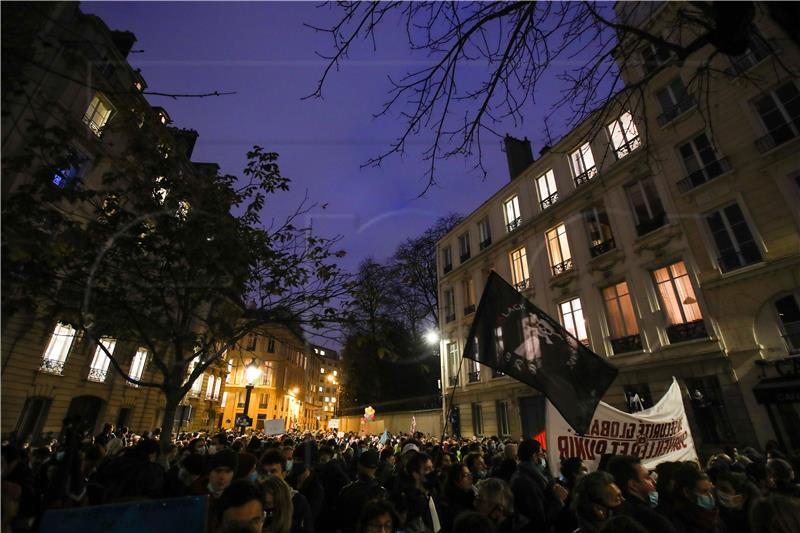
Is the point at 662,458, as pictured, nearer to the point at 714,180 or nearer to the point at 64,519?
the point at 64,519

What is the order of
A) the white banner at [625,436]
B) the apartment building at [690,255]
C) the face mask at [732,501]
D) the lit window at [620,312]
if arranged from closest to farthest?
the face mask at [732,501]
the white banner at [625,436]
the apartment building at [690,255]
the lit window at [620,312]

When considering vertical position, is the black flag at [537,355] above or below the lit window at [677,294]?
below

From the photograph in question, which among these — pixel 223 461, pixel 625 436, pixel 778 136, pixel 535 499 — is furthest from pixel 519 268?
pixel 223 461

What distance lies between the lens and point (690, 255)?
510 inches

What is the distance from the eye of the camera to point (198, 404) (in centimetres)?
2927

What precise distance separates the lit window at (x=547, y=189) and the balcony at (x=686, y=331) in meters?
Answer: 8.70

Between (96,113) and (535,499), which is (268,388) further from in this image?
(535,499)

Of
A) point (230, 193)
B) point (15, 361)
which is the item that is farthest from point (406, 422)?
point (230, 193)

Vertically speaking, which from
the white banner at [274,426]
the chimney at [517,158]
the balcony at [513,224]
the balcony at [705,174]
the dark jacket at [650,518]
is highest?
the chimney at [517,158]

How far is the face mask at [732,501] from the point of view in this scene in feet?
12.4

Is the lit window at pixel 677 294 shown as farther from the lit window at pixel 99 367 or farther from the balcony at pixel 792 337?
the lit window at pixel 99 367

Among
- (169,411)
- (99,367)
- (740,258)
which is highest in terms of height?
(740,258)

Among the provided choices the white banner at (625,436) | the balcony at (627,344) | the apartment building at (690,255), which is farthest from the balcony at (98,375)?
the balcony at (627,344)

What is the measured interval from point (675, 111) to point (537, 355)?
14846 mm
